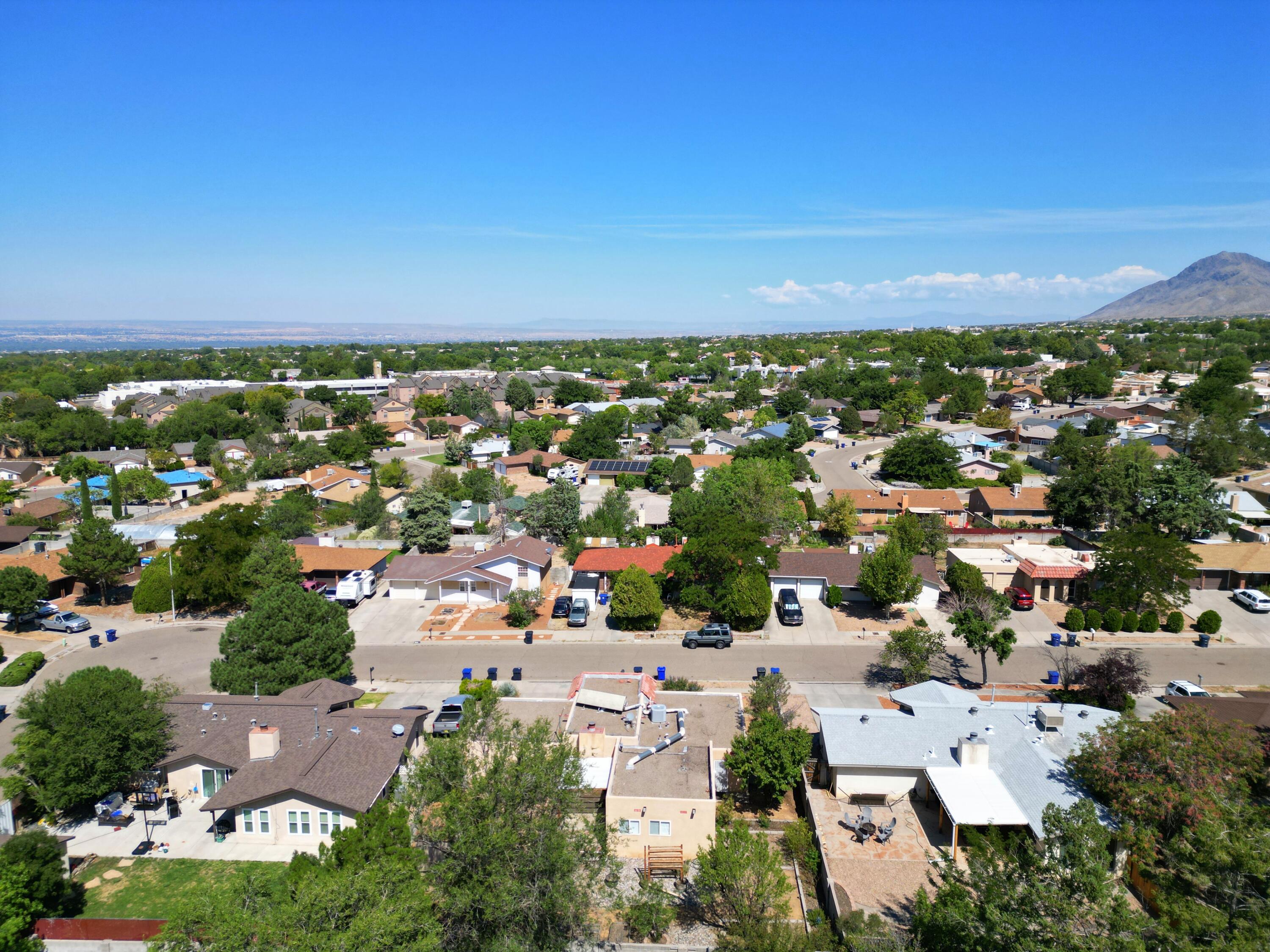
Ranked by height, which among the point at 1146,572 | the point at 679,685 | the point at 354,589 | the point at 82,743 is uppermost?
the point at 1146,572

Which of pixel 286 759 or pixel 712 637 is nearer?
pixel 286 759

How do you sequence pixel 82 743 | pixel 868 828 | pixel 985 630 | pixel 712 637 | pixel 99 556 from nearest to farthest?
1. pixel 868 828
2. pixel 82 743
3. pixel 985 630
4. pixel 712 637
5. pixel 99 556

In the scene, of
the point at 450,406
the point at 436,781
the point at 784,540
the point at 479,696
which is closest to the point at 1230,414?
the point at 784,540

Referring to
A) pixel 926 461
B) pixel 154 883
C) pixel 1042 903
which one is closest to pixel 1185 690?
pixel 1042 903

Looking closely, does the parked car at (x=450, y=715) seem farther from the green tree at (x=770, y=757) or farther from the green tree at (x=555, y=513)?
the green tree at (x=555, y=513)

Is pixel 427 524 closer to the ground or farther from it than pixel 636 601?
farther from it

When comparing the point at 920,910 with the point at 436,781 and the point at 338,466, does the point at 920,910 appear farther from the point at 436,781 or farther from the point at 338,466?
the point at 338,466

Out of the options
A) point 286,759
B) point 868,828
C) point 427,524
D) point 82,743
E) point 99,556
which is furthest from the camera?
point 427,524

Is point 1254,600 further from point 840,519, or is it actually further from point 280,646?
point 280,646
